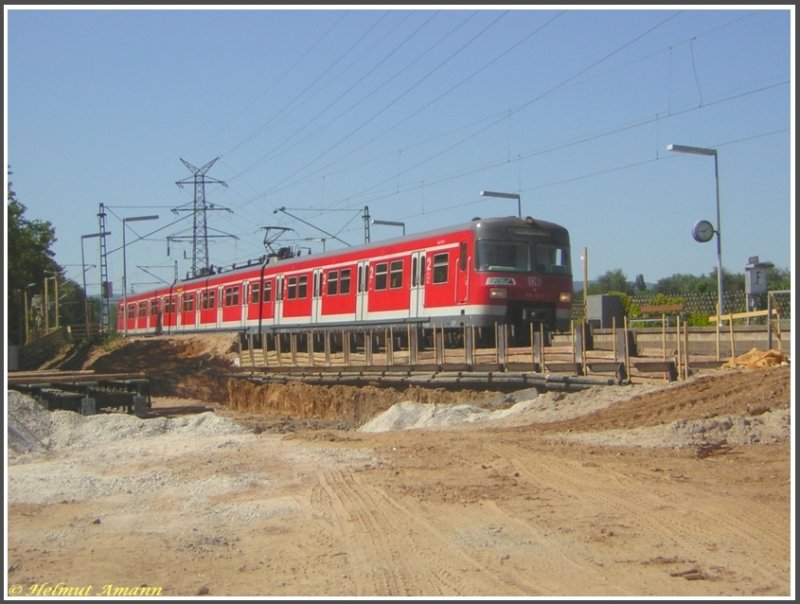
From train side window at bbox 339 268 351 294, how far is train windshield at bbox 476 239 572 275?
6434 millimetres

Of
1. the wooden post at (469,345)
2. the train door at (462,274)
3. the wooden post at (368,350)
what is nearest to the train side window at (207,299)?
the wooden post at (368,350)

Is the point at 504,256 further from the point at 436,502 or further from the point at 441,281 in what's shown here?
the point at 436,502

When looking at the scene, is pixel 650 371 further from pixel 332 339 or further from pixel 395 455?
pixel 332 339

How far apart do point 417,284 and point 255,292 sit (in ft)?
41.6

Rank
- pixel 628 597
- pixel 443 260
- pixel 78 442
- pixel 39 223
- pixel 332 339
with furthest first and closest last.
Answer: pixel 39 223, pixel 332 339, pixel 443 260, pixel 78 442, pixel 628 597

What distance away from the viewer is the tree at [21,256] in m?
39.5

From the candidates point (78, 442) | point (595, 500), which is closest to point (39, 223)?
point (78, 442)

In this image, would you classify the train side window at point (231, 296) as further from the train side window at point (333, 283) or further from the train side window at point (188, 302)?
the train side window at point (333, 283)

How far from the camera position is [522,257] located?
76.3ft

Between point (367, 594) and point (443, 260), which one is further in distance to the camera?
point (443, 260)

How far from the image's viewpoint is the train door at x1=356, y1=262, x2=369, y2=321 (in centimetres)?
2733

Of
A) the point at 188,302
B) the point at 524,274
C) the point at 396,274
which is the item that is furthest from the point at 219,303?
the point at 524,274

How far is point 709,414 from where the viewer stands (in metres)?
14.3

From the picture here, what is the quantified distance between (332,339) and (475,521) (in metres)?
21.8
